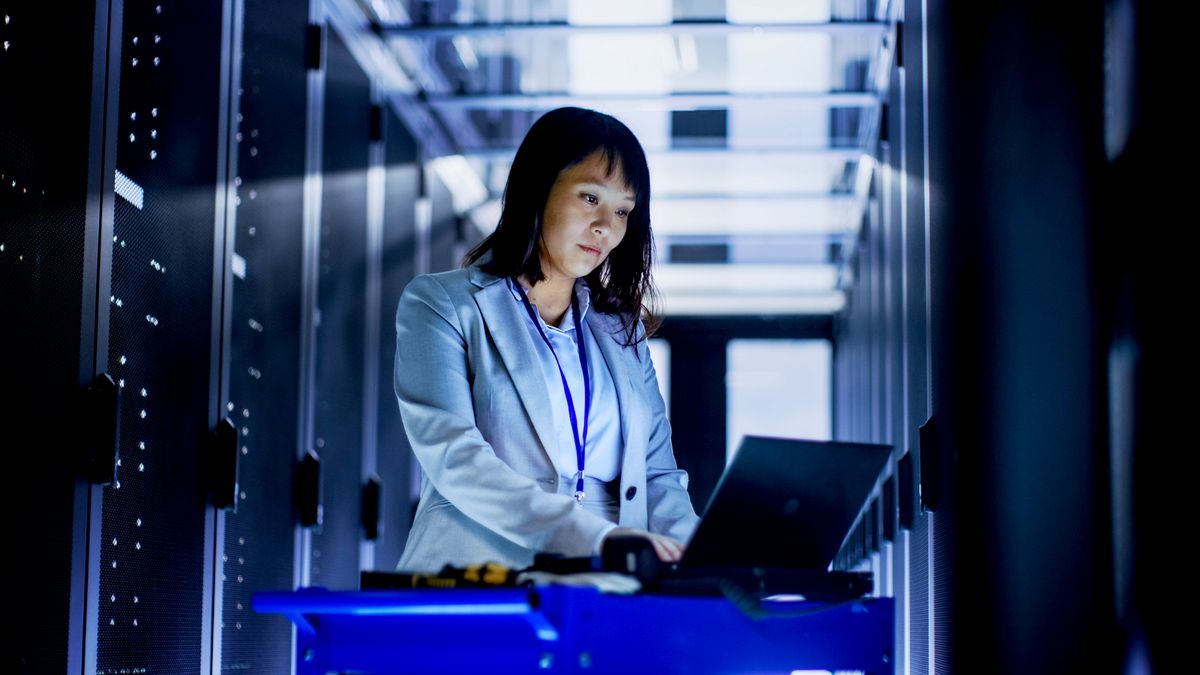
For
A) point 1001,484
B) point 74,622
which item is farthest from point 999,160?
Result: point 74,622

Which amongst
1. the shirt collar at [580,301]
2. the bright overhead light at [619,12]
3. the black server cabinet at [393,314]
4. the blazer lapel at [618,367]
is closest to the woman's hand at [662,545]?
the blazer lapel at [618,367]

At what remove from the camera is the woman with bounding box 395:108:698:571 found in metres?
2.29

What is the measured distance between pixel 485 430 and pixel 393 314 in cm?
341

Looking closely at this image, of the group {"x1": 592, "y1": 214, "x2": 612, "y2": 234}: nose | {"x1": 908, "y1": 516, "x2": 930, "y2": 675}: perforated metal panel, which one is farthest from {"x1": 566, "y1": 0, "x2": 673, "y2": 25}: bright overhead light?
{"x1": 592, "y1": 214, "x2": 612, "y2": 234}: nose

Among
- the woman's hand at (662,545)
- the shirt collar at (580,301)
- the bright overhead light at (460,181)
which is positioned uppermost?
the bright overhead light at (460,181)

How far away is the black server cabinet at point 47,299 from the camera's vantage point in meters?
2.50

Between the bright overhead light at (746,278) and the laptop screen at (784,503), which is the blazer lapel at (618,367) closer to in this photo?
the laptop screen at (784,503)

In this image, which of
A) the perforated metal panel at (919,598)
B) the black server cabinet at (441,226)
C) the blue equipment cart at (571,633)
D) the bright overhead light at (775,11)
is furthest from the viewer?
the black server cabinet at (441,226)

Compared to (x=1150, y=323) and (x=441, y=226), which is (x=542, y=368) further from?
(x=441, y=226)

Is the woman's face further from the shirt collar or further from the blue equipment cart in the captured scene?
the blue equipment cart

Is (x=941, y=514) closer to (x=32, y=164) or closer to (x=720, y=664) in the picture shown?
(x=720, y=664)

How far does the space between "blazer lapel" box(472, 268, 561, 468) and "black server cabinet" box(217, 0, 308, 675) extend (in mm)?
1491

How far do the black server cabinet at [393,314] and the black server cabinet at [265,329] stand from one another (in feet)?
3.62

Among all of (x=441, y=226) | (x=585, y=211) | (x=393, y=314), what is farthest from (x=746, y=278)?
(x=585, y=211)
